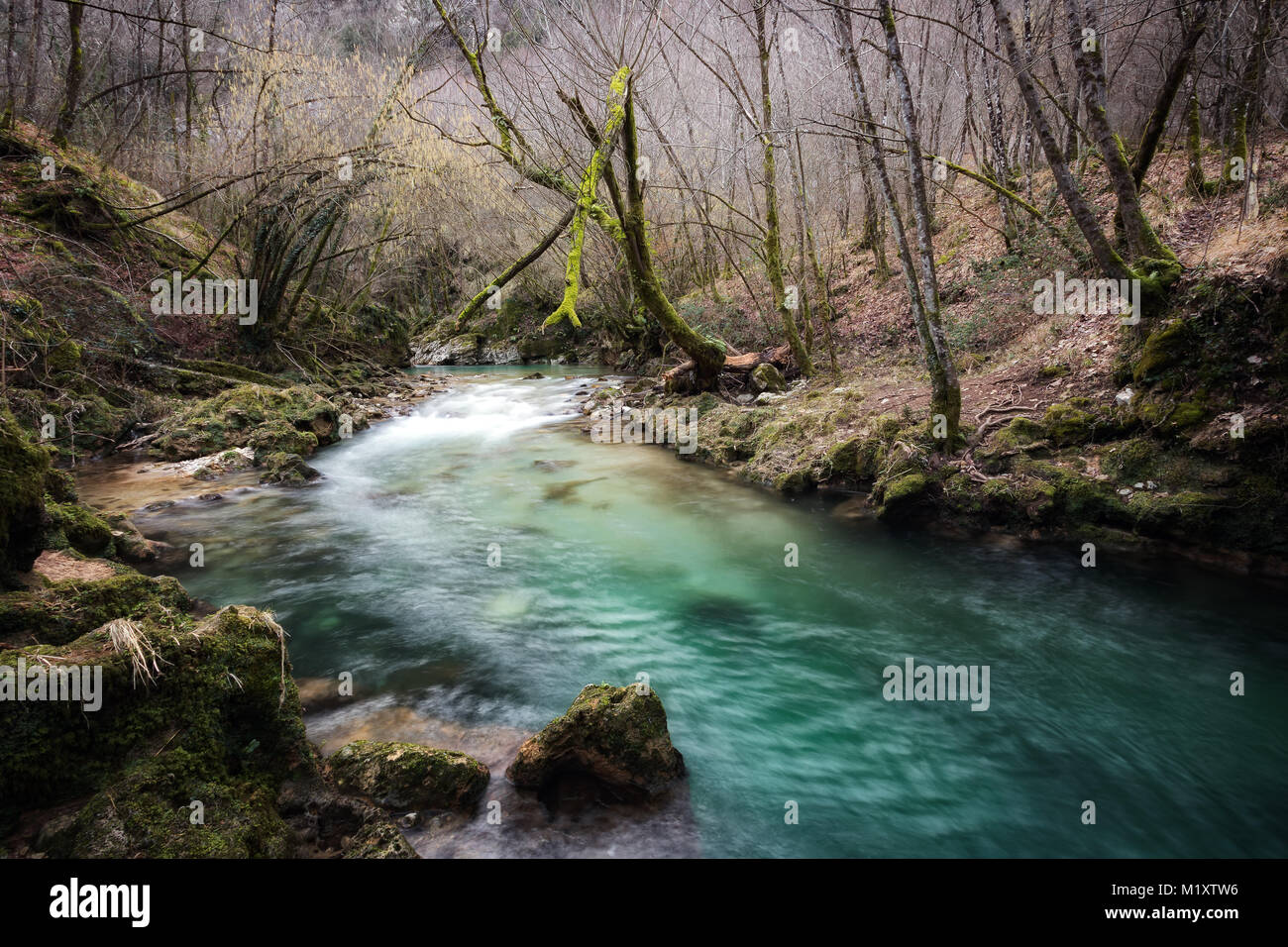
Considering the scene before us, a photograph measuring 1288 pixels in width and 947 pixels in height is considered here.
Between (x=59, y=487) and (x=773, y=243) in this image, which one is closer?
(x=59, y=487)

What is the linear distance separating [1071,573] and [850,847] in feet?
A: 15.6

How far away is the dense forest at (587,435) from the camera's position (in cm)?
346

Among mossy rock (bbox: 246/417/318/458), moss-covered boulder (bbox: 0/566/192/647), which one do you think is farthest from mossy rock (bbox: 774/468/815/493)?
mossy rock (bbox: 246/417/318/458)

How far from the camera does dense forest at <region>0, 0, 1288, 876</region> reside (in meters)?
3.46

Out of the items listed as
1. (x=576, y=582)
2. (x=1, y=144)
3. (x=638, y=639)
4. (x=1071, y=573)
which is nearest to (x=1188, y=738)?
(x=1071, y=573)

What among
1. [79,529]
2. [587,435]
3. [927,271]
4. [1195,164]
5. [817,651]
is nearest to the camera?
[79,529]

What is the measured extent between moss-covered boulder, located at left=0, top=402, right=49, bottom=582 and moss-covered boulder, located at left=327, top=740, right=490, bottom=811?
234cm

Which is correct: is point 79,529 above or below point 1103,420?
below

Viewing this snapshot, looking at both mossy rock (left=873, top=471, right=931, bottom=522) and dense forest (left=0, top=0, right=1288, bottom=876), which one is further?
mossy rock (left=873, top=471, right=931, bottom=522)

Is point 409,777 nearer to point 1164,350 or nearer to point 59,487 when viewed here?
point 59,487

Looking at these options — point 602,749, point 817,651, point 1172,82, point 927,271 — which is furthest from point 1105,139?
point 602,749

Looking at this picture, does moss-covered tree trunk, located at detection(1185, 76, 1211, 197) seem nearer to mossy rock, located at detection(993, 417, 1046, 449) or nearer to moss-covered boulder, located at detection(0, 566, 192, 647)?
mossy rock, located at detection(993, 417, 1046, 449)

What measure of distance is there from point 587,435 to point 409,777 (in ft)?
36.9

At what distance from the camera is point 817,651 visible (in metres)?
5.80
